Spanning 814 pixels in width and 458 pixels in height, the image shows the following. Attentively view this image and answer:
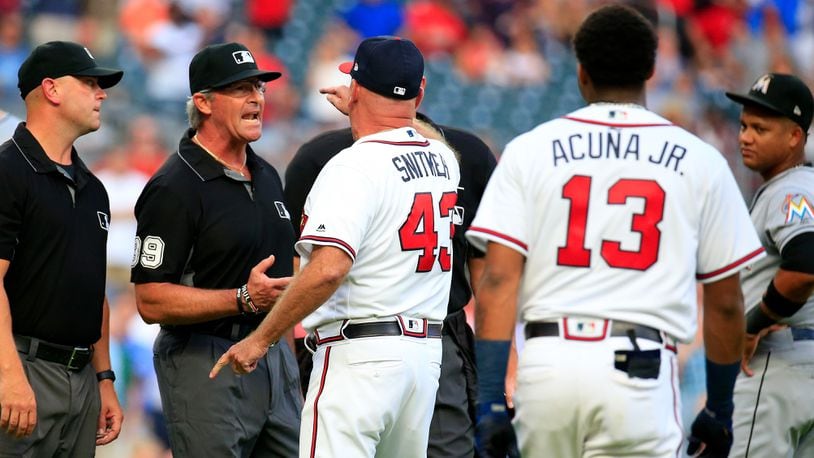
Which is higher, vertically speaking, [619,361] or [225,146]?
[225,146]

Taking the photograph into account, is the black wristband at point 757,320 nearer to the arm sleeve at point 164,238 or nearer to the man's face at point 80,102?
the arm sleeve at point 164,238

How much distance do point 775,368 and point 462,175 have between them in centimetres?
181

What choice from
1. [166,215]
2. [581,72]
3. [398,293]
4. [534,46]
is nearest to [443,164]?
[398,293]

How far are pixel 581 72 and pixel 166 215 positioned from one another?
6.79 ft

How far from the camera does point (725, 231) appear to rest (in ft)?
13.4

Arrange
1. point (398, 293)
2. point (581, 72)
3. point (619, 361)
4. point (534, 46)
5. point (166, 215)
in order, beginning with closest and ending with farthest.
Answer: point (619, 361), point (581, 72), point (398, 293), point (166, 215), point (534, 46)

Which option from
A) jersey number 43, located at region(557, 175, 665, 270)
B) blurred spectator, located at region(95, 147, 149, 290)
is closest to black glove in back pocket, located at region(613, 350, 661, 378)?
jersey number 43, located at region(557, 175, 665, 270)

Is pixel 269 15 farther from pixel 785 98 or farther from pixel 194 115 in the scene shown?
Result: pixel 785 98

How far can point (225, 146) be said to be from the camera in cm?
558

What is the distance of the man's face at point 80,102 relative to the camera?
207 inches

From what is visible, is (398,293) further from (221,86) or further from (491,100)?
(491,100)

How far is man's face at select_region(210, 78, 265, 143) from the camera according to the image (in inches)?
218

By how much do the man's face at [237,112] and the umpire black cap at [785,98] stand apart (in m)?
2.44

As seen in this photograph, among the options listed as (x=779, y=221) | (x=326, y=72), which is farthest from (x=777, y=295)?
(x=326, y=72)
